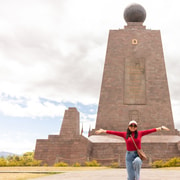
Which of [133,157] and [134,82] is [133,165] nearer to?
[133,157]

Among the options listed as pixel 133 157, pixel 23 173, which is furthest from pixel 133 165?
pixel 23 173

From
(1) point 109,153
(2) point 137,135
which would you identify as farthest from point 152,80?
(2) point 137,135

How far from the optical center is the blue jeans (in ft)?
16.3

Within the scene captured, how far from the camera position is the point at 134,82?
91.0ft

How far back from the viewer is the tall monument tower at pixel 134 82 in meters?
26.9

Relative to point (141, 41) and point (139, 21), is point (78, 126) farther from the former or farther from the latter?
point (139, 21)

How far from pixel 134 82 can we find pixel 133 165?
23182mm

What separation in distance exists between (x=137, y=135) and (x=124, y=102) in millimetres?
22315

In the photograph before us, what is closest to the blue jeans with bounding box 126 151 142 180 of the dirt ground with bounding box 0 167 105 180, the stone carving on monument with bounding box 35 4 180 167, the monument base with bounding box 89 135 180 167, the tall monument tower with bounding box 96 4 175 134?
the dirt ground with bounding box 0 167 105 180

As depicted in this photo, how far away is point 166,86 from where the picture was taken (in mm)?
28062

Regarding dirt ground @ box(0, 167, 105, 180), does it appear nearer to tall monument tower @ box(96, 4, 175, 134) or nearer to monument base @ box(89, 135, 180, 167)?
monument base @ box(89, 135, 180, 167)

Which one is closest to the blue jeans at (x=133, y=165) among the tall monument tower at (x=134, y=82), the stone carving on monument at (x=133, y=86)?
the stone carving on monument at (x=133, y=86)

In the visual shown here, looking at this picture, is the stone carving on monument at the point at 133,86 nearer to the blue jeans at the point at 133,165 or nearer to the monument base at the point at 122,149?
the monument base at the point at 122,149

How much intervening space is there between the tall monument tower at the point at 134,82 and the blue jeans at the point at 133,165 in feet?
68.6
